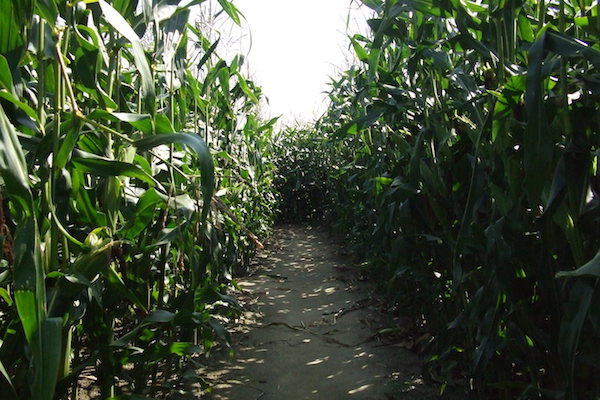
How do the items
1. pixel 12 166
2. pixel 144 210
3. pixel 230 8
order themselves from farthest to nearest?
1. pixel 230 8
2. pixel 144 210
3. pixel 12 166

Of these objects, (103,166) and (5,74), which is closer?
(5,74)

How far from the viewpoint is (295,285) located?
4.63 metres

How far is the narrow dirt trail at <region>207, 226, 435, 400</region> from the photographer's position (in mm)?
2307

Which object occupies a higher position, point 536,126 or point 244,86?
point 244,86

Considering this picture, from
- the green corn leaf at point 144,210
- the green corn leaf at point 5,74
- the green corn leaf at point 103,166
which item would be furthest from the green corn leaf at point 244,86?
the green corn leaf at point 5,74

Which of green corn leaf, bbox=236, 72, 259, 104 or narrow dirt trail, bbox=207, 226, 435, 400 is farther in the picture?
green corn leaf, bbox=236, 72, 259, 104

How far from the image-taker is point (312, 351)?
2.85 meters

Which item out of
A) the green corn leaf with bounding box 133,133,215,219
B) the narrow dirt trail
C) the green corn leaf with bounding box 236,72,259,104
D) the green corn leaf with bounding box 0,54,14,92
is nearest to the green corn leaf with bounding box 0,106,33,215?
the green corn leaf with bounding box 0,54,14,92

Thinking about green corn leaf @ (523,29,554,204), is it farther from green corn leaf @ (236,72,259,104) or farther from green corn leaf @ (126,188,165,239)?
green corn leaf @ (236,72,259,104)

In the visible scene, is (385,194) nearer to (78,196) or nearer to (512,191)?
(512,191)

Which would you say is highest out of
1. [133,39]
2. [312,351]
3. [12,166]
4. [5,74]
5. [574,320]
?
[133,39]

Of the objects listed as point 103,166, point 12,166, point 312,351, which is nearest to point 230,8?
point 103,166

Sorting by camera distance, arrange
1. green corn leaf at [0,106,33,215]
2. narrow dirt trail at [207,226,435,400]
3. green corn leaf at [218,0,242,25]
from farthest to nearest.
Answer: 1. narrow dirt trail at [207,226,435,400]
2. green corn leaf at [218,0,242,25]
3. green corn leaf at [0,106,33,215]

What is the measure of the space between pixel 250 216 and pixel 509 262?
3919 mm
